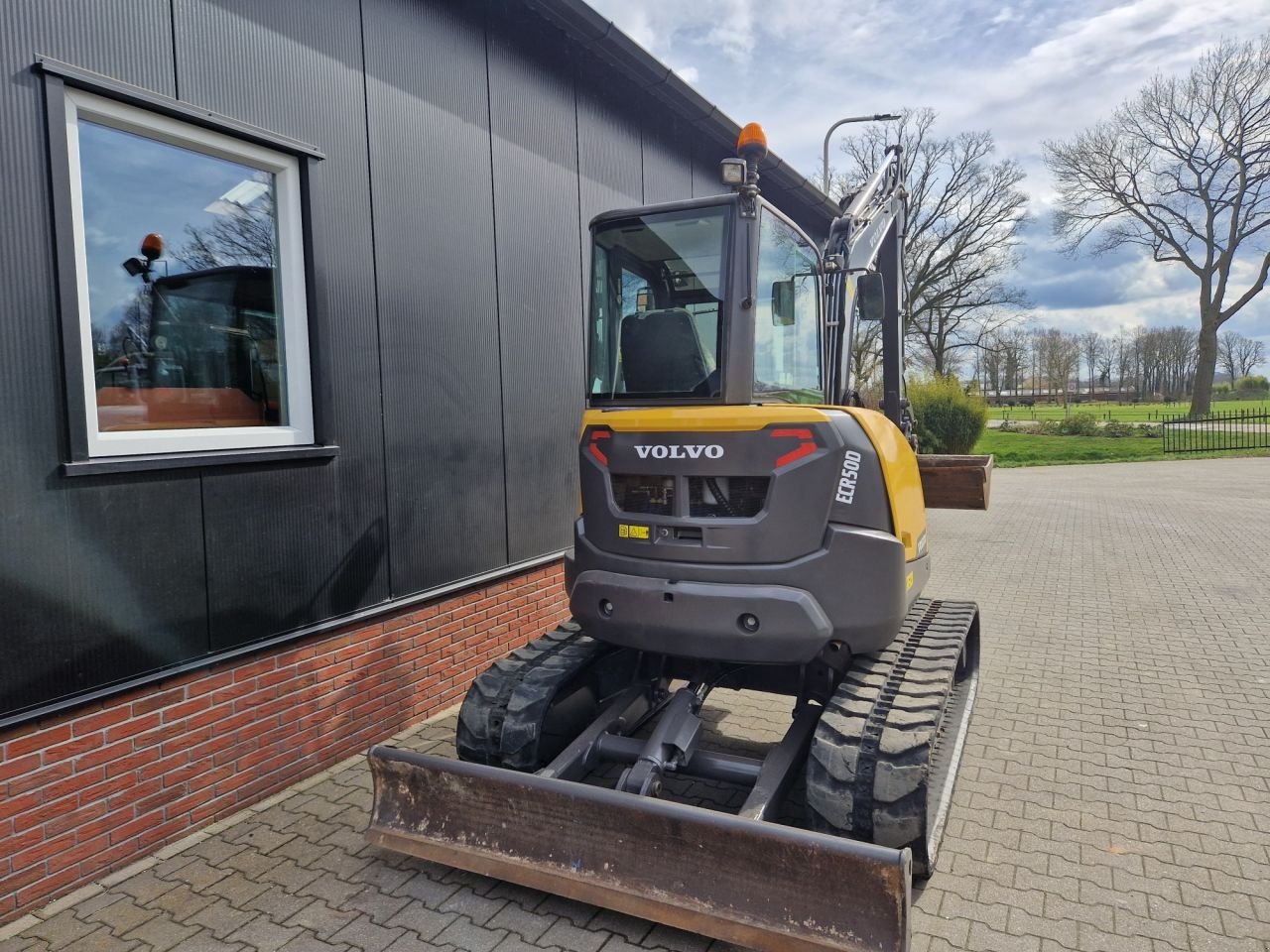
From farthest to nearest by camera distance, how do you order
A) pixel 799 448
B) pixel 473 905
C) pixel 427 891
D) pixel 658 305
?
1. pixel 658 305
2. pixel 799 448
3. pixel 427 891
4. pixel 473 905

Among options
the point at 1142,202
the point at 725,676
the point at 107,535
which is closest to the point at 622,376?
the point at 725,676

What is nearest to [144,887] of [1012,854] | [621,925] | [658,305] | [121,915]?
[121,915]

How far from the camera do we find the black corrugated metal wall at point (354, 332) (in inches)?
124

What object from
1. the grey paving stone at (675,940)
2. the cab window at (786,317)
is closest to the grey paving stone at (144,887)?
the grey paving stone at (675,940)

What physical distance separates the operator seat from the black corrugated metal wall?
1655 mm

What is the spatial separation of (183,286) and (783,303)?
280 cm

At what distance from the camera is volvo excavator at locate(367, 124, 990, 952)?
291 cm

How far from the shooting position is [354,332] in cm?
456

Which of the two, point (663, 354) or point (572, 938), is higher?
point (663, 354)

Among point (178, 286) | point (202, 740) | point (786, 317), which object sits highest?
point (178, 286)

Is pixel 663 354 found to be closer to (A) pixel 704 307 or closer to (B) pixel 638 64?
(A) pixel 704 307

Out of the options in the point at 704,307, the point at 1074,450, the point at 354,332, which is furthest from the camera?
the point at 1074,450

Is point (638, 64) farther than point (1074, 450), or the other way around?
point (1074, 450)

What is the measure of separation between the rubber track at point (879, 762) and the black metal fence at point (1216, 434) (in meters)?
26.2
